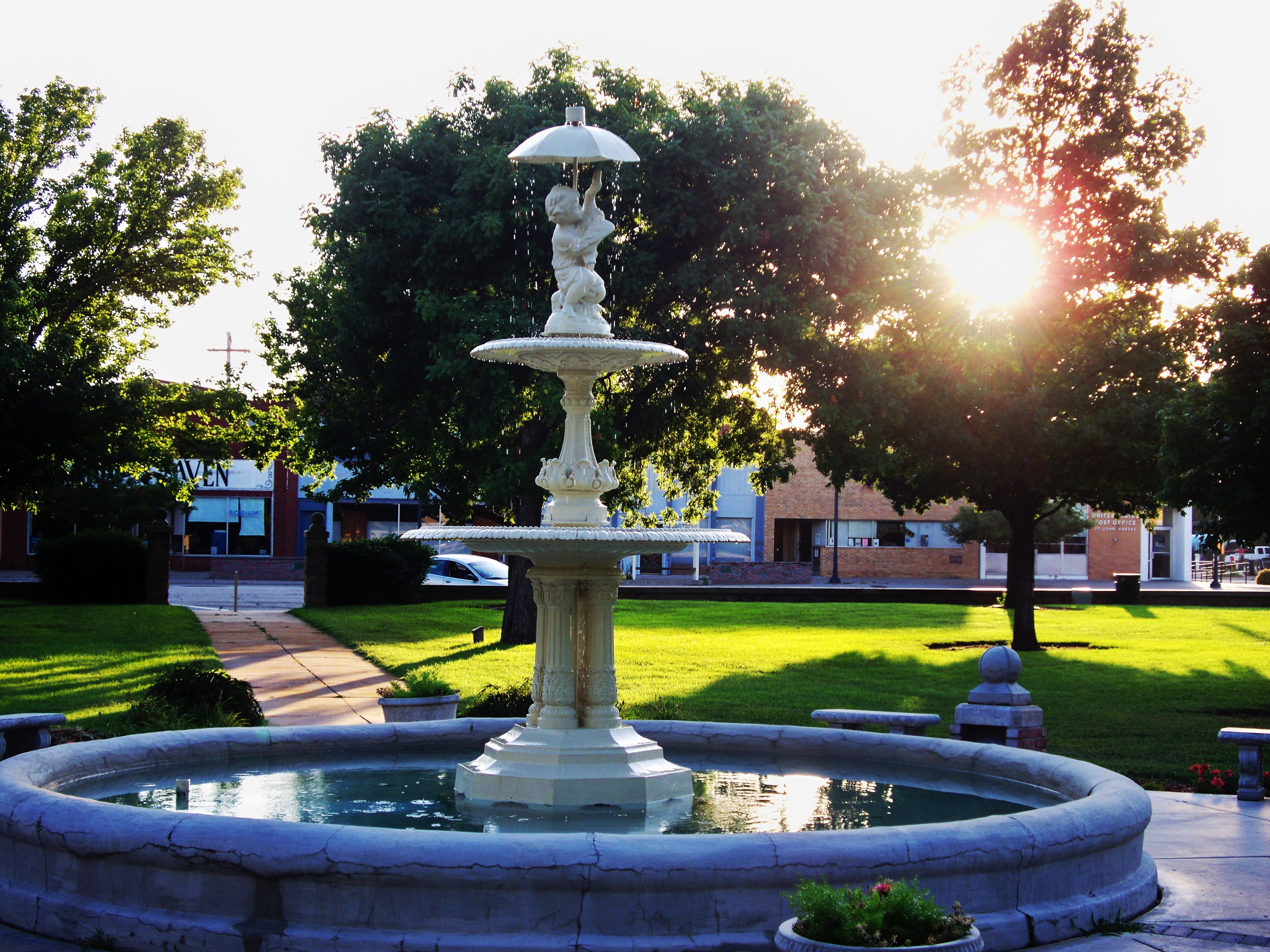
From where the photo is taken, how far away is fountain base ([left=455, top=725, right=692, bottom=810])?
25.0 feet

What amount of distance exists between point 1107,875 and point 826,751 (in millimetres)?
3536

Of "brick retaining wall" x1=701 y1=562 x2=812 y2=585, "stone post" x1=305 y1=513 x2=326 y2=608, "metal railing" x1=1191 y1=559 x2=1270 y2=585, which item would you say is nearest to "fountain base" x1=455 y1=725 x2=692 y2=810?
"stone post" x1=305 y1=513 x2=326 y2=608

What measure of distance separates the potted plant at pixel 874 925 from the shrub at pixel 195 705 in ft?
23.7

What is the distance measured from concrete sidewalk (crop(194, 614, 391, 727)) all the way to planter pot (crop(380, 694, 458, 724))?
0.84 metres

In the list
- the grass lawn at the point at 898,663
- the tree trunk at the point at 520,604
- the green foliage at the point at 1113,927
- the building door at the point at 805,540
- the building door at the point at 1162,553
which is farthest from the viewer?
the building door at the point at 805,540

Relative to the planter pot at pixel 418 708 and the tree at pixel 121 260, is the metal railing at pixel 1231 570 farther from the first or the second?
the planter pot at pixel 418 708

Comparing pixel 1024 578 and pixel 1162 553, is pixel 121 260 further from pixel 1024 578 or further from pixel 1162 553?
pixel 1162 553

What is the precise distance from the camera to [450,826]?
720cm

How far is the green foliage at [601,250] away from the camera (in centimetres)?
2044

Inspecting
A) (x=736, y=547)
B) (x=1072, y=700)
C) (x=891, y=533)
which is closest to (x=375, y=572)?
(x=1072, y=700)

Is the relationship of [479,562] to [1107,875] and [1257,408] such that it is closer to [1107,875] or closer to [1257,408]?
[1257,408]

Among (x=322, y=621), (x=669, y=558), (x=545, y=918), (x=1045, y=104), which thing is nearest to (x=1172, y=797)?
(x=545, y=918)

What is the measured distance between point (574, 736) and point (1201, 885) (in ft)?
11.4

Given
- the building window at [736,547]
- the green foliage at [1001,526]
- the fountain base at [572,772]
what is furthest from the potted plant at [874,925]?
the building window at [736,547]
